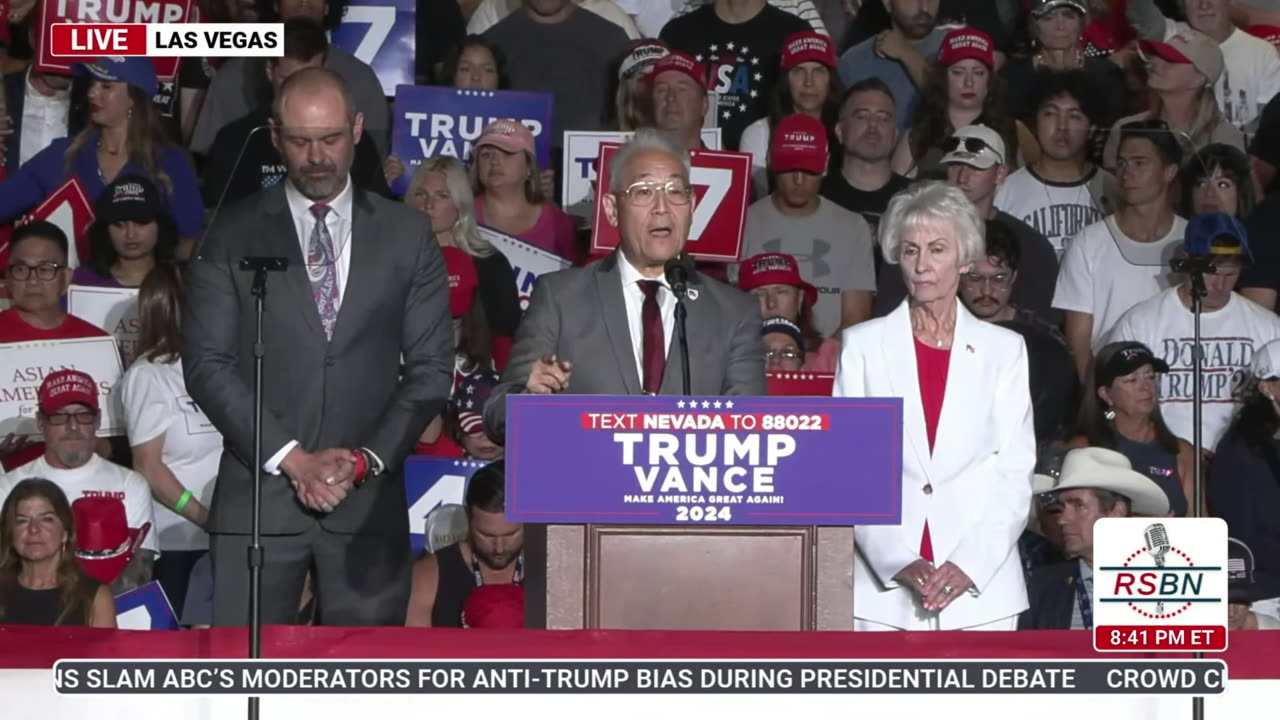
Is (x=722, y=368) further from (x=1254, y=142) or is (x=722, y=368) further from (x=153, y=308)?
(x=1254, y=142)

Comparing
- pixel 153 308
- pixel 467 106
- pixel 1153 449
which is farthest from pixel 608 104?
pixel 1153 449

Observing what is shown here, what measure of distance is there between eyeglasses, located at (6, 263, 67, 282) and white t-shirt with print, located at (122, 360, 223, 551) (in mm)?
406

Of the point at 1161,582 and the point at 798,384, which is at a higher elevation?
the point at 798,384

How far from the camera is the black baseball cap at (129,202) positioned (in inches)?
268

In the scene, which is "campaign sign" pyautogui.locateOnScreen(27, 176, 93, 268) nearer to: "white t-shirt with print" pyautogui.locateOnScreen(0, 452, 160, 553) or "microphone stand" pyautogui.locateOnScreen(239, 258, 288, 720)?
"white t-shirt with print" pyautogui.locateOnScreen(0, 452, 160, 553)

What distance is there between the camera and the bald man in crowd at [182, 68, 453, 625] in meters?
4.92

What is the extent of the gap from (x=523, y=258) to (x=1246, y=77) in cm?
283

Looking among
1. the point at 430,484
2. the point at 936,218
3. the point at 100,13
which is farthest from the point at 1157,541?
the point at 100,13

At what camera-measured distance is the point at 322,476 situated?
16.0 ft

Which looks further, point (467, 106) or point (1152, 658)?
point (467, 106)

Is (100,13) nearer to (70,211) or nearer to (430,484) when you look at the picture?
(70,211)

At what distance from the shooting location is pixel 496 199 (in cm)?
718

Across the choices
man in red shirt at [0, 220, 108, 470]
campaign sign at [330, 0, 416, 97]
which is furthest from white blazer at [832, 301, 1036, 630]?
campaign sign at [330, 0, 416, 97]

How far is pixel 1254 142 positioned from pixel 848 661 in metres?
4.20
